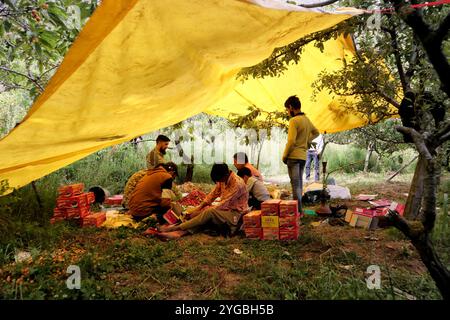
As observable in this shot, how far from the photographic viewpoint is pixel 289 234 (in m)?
3.67

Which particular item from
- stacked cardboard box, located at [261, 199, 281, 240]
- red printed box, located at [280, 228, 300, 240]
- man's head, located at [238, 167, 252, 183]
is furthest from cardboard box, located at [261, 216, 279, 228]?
man's head, located at [238, 167, 252, 183]

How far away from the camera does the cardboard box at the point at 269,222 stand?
12.1 ft

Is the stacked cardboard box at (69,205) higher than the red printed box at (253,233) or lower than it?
higher

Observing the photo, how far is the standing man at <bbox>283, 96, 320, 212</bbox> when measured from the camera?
448cm

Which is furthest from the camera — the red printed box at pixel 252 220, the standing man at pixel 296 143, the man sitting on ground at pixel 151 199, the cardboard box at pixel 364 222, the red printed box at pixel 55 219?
the man sitting on ground at pixel 151 199

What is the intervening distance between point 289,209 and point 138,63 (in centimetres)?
222

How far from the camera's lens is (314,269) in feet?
9.32

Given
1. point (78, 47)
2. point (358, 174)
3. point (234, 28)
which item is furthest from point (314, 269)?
point (358, 174)

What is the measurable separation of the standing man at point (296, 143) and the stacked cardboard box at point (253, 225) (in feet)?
3.19

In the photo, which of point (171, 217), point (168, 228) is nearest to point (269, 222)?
point (168, 228)

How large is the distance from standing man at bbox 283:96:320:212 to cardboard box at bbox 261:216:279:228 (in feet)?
3.21

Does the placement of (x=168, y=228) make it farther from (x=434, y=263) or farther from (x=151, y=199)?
(x=434, y=263)

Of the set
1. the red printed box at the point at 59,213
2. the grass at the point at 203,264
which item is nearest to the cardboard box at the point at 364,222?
the grass at the point at 203,264

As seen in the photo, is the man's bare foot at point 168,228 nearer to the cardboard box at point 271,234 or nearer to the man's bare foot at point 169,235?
the man's bare foot at point 169,235
